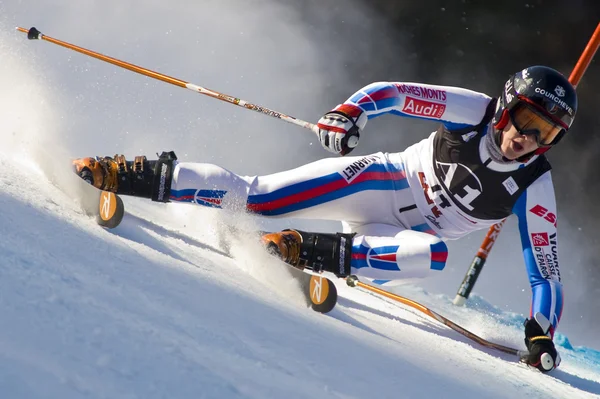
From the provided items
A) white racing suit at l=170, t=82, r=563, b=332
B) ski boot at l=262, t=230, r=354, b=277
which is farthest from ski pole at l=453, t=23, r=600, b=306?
ski boot at l=262, t=230, r=354, b=277

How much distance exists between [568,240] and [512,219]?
78 centimetres

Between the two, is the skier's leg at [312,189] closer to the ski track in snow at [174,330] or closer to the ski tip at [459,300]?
the ski track in snow at [174,330]

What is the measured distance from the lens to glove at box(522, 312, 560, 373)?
2.61 metres

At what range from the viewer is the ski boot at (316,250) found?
2.62 meters

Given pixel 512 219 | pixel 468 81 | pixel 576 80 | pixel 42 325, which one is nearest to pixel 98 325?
pixel 42 325

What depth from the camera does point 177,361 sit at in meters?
1.11

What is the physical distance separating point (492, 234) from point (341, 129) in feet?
7.26

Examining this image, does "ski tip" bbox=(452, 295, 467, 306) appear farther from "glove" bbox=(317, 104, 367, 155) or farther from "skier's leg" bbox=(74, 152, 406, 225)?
"glove" bbox=(317, 104, 367, 155)

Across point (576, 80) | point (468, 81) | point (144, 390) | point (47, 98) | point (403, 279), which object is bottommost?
point (144, 390)

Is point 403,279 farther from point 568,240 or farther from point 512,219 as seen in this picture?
point 512,219

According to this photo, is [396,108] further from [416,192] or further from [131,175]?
[131,175]

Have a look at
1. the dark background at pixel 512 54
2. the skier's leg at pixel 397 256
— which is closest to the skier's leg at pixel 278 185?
the skier's leg at pixel 397 256

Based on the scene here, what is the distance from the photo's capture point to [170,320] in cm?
129

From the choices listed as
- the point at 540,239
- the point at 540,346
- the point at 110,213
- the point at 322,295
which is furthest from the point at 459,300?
the point at 110,213
